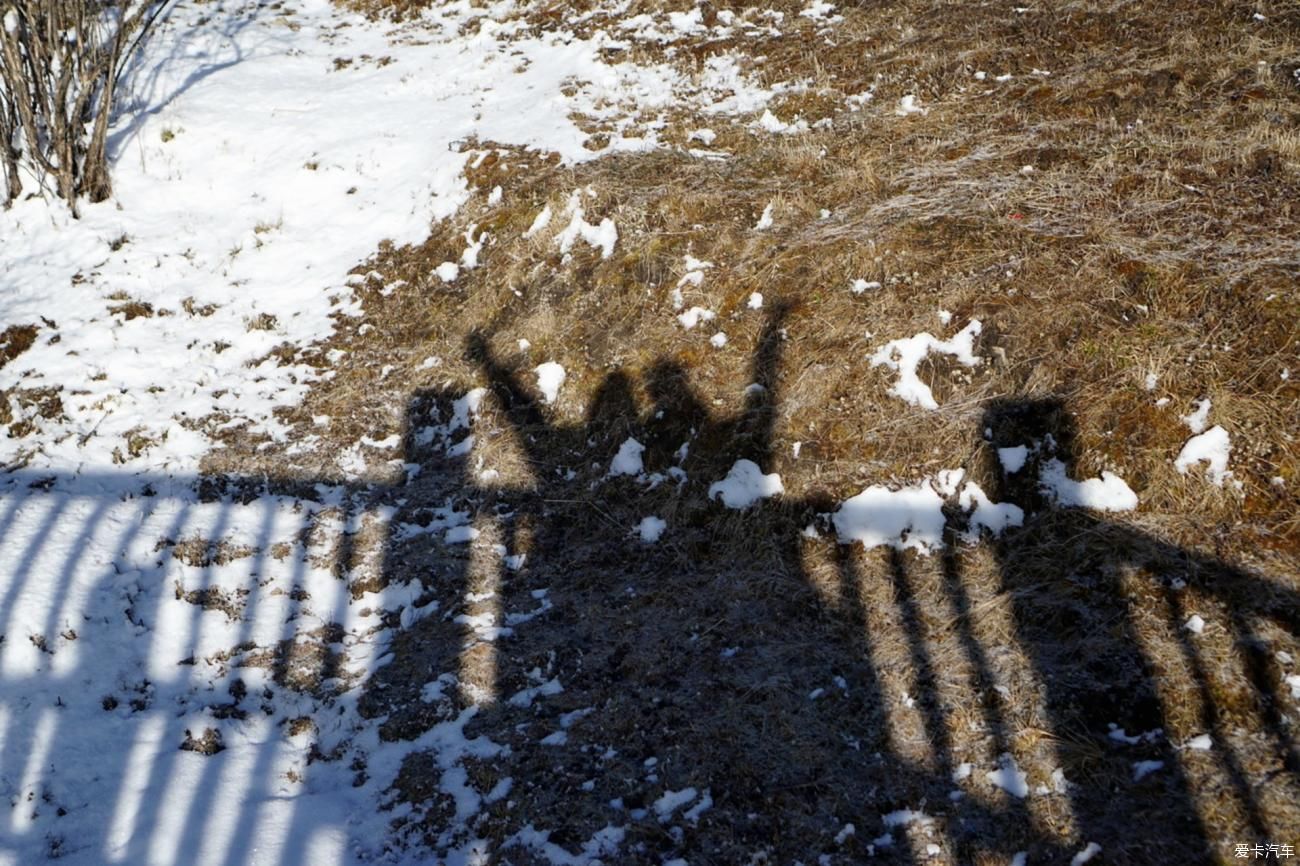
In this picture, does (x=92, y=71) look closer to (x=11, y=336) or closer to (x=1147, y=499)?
(x=11, y=336)

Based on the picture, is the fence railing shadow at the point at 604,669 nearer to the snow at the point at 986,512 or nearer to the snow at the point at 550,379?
the snow at the point at 986,512

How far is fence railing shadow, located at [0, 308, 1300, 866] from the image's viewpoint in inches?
163

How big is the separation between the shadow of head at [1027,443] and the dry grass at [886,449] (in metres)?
0.03

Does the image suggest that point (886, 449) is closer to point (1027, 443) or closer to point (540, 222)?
point (1027, 443)

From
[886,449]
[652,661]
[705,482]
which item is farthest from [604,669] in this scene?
[886,449]

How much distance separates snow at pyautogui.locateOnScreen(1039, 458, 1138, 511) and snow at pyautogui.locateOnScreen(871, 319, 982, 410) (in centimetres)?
92

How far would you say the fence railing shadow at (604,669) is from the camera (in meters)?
4.15

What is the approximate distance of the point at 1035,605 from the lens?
486 cm

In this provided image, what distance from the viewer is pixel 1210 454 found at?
5098mm

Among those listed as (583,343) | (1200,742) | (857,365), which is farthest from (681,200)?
(1200,742)

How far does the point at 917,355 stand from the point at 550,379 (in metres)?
3.08

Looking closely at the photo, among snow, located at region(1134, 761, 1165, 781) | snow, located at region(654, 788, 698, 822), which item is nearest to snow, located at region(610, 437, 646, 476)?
snow, located at region(654, 788, 698, 822)

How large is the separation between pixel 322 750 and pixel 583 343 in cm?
398

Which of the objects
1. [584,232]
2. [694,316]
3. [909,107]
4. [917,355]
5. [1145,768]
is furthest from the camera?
[909,107]
